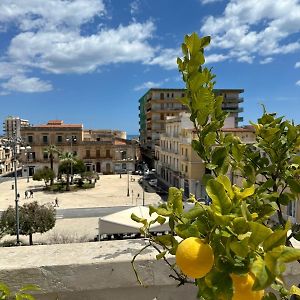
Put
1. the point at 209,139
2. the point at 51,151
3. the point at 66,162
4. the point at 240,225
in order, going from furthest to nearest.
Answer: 1. the point at 51,151
2. the point at 66,162
3. the point at 209,139
4. the point at 240,225

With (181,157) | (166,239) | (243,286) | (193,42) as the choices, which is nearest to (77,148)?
(181,157)

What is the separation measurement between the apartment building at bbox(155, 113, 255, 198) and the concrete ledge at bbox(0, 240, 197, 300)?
28.7 meters

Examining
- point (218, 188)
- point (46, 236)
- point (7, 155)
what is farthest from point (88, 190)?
point (218, 188)

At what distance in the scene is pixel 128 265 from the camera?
84.9 inches

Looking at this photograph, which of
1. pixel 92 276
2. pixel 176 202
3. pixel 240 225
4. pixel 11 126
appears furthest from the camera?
pixel 11 126

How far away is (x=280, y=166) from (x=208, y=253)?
46.6 inches

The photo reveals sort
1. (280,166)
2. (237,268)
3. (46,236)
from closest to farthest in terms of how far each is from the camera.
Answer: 1. (237,268)
2. (280,166)
3. (46,236)

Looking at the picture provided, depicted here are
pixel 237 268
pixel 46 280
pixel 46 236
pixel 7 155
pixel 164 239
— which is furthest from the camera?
pixel 7 155

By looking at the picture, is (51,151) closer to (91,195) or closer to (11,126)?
(91,195)

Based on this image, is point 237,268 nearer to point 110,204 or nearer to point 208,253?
point 208,253

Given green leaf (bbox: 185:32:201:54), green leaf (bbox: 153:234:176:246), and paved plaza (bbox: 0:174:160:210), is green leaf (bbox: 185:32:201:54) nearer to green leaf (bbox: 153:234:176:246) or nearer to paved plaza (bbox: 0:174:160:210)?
green leaf (bbox: 153:234:176:246)

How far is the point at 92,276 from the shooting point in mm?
2145

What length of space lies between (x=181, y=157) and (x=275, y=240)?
1500 inches

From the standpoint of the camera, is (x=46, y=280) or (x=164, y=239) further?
(x=46, y=280)
